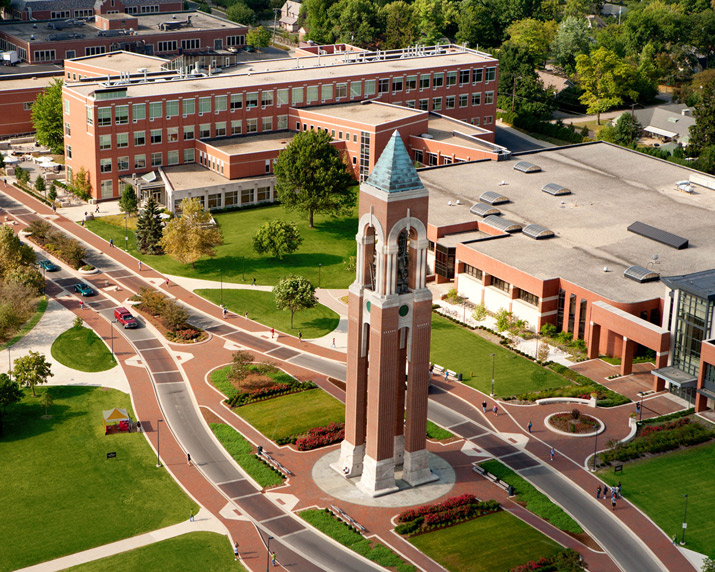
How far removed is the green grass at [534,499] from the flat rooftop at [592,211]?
105 feet

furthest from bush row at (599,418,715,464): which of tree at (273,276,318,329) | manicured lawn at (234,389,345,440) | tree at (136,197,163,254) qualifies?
tree at (136,197,163,254)

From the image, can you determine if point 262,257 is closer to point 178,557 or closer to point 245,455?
point 245,455

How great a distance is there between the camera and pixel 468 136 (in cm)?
18588

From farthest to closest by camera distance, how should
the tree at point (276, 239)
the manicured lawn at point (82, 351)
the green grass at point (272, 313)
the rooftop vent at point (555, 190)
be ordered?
the rooftop vent at point (555, 190)
the tree at point (276, 239)
the green grass at point (272, 313)
the manicured lawn at point (82, 351)

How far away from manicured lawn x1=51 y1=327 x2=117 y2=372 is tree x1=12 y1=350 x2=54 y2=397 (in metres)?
6.46

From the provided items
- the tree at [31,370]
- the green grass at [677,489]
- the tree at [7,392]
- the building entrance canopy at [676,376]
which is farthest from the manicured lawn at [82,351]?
the building entrance canopy at [676,376]

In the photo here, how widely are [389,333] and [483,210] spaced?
201 feet

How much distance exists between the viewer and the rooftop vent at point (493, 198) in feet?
507

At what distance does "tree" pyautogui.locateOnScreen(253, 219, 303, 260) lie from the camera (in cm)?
14938

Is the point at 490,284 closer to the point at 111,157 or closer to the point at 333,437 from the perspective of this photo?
the point at 333,437

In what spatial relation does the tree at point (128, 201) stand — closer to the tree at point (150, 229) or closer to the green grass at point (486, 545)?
the tree at point (150, 229)

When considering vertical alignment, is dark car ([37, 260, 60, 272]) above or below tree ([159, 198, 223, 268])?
below

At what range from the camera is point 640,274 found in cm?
13012

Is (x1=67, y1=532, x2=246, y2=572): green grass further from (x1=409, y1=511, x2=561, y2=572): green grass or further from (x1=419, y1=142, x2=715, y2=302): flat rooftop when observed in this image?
(x1=419, y1=142, x2=715, y2=302): flat rooftop
